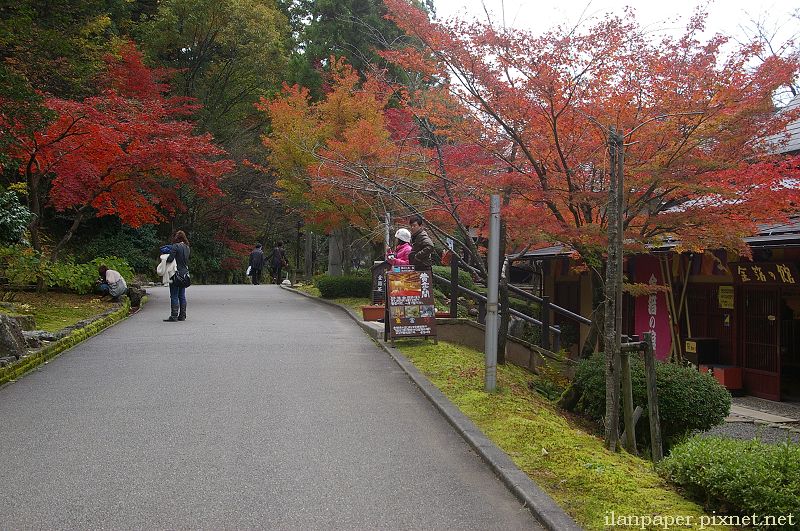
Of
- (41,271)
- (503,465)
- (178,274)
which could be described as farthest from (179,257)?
(503,465)

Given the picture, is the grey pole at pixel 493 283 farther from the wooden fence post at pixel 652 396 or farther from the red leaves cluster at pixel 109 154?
the red leaves cluster at pixel 109 154

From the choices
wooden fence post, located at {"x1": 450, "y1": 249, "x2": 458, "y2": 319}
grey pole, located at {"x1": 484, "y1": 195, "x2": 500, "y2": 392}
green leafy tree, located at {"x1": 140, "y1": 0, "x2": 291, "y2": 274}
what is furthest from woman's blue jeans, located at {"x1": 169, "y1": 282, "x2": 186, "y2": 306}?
green leafy tree, located at {"x1": 140, "y1": 0, "x2": 291, "y2": 274}

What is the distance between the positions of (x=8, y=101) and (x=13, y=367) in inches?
163

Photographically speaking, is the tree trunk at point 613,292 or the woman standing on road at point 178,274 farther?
the woman standing on road at point 178,274

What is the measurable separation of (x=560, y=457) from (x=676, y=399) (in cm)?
281

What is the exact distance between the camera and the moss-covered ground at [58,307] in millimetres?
12299

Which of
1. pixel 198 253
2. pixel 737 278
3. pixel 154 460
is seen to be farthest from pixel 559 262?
pixel 198 253

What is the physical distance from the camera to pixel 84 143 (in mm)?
15008

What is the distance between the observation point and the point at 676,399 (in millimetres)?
7637

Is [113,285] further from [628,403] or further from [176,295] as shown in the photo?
[628,403]

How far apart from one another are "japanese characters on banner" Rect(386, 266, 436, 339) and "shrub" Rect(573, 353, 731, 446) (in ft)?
10.4

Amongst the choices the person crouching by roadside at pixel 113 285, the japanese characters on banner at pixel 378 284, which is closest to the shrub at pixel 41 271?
the person crouching by roadside at pixel 113 285

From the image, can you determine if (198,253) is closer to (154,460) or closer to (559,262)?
(559,262)

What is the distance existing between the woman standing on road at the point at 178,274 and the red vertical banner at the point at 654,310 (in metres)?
9.55
